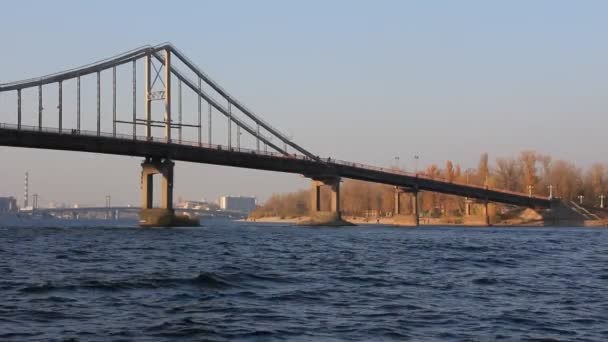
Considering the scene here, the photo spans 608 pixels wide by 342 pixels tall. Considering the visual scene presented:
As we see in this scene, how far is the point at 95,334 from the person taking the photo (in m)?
15.8

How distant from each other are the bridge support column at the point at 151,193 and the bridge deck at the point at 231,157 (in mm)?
1680

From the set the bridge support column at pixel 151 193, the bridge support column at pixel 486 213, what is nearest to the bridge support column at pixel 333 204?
the bridge support column at pixel 151 193

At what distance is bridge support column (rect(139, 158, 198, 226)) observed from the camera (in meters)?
104

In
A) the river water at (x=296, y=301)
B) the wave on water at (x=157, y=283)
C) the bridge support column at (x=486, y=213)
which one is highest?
Result: the bridge support column at (x=486, y=213)

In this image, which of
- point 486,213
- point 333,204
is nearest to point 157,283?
point 333,204

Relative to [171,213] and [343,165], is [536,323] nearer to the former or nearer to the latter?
[171,213]

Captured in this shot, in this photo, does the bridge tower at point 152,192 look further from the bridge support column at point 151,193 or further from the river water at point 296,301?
the river water at point 296,301

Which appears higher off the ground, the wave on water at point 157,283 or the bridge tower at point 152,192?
the bridge tower at point 152,192

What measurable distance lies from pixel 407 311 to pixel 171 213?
88970mm

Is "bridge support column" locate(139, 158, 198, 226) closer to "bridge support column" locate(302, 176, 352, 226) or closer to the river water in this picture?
"bridge support column" locate(302, 176, 352, 226)

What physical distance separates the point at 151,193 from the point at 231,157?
1223cm

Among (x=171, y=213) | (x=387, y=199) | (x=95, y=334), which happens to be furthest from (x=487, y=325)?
(x=387, y=199)

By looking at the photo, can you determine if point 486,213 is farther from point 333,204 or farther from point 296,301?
point 296,301

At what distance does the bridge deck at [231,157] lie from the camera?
303 feet
